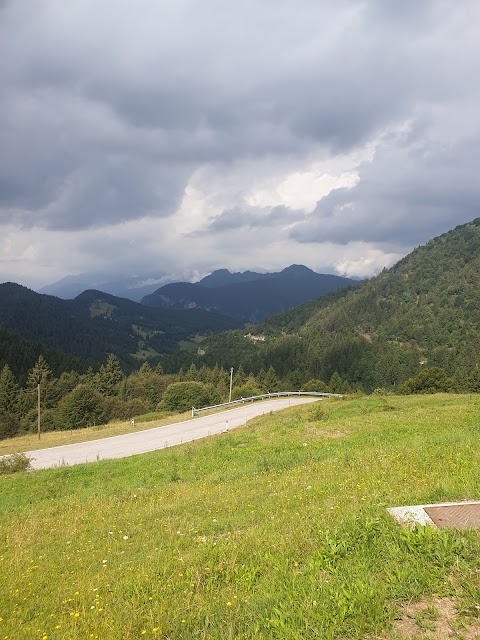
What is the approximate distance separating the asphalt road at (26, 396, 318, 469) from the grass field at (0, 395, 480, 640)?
16.3 metres

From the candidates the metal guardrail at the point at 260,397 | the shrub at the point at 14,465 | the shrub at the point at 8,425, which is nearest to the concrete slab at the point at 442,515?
the shrub at the point at 14,465

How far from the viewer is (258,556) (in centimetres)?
679

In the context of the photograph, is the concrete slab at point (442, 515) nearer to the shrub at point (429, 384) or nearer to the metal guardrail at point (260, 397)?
the metal guardrail at point (260, 397)

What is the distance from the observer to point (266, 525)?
26.9 feet

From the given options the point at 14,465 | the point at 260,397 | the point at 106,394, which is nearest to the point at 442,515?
the point at 14,465

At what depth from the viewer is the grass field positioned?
16.0ft

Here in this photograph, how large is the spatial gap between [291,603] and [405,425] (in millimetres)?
17866

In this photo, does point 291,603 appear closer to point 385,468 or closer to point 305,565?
point 305,565

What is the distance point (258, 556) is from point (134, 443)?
3031cm

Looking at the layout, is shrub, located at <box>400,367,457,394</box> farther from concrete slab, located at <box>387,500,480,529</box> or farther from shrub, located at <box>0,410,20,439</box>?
shrub, located at <box>0,410,20,439</box>

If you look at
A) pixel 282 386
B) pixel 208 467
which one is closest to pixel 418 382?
pixel 208 467

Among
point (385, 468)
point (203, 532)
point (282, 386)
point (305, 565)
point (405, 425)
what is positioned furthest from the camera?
point (282, 386)

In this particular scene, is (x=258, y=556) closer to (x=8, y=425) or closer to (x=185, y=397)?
(x=185, y=397)

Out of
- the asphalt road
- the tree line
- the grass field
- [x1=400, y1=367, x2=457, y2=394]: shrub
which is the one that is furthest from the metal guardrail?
the grass field
